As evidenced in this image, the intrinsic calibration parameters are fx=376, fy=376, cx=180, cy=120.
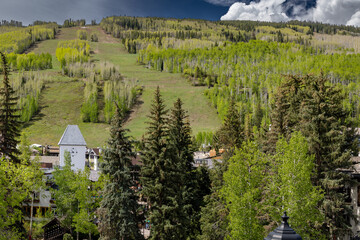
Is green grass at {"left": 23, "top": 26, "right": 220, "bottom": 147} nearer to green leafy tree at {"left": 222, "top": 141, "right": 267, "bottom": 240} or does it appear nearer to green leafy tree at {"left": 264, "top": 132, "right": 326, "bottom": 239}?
green leafy tree at {"left": 222, "top": 141, "right": 267, "bottom": 240}

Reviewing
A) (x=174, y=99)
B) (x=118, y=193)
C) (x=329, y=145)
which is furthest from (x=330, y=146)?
(x=174, y=99)

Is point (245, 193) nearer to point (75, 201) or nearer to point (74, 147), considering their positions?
point (75, 201)

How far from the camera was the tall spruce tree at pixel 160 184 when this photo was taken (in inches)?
1264

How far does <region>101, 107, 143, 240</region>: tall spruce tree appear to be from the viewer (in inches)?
1273

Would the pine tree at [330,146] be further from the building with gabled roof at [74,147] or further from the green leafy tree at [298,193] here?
the building with gabled roof at [74,147]

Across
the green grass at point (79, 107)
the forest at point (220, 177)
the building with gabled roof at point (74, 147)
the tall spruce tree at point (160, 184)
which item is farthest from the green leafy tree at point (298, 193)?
the green grass at point (79, 107)

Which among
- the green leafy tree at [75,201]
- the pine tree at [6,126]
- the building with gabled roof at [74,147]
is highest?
the pine tree at [6,126]

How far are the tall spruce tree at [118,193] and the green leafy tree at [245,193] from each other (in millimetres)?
9557

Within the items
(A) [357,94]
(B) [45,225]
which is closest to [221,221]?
(B) [45,225]

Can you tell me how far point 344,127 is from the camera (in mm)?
29594

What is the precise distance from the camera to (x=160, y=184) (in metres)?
32.3

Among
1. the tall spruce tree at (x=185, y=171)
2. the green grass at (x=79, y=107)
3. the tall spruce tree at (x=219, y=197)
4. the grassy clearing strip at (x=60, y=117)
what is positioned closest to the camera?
the tall spruce tree at (x=219, y=197)

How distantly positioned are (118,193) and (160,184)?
383 cm

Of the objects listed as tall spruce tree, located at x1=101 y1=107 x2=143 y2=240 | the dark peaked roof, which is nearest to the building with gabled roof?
the dark peaked roof
